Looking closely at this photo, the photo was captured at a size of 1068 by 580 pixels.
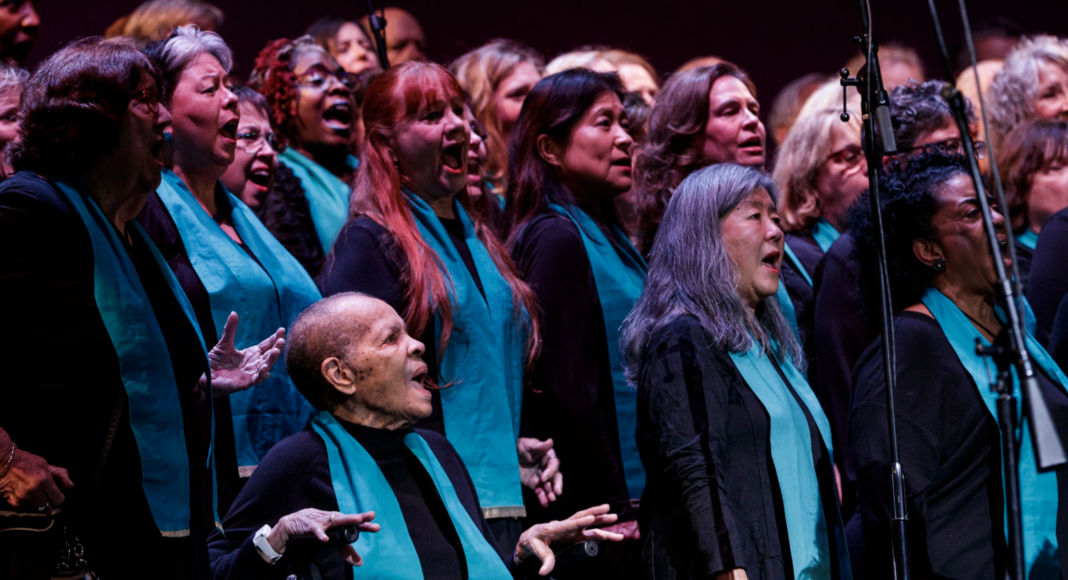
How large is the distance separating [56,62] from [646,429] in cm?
139

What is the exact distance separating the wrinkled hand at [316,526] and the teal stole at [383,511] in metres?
0.15

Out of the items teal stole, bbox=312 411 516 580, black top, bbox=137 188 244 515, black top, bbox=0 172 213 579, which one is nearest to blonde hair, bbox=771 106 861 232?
teal stole, bbox=312 411 516 580

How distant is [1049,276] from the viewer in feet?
12.0

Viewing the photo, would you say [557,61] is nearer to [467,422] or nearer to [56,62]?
[467,422]

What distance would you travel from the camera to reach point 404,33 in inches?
203

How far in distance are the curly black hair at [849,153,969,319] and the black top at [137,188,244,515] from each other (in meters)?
1.56

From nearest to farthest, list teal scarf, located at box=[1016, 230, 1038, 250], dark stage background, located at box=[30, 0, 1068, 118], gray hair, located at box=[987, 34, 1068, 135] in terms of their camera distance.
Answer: teal scarf, located at box=[1016, 230, 1038, 250], gray hair, located at box=[987, 34, 1068, 135], dark stage background, located at box=[30, 0, 1068, 118]

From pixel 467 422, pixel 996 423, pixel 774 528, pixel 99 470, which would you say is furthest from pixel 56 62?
pixel 996 423

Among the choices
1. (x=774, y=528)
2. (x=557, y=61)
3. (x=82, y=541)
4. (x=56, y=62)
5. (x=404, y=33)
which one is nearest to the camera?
(x=82, y=541)

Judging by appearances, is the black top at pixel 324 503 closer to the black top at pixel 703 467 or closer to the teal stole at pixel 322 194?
the black top at pixel 703 467

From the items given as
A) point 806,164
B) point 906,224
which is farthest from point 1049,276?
point 906,224

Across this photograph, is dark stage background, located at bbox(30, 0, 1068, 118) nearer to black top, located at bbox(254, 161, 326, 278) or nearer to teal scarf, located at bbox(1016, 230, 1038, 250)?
black top, located at bbox(254, 161, 326, 278)

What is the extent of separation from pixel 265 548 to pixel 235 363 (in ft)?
1.62

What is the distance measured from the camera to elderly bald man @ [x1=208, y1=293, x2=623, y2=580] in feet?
8.11
